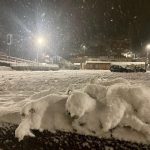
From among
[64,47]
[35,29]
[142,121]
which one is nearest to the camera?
[142,121]

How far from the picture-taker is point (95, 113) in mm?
2984

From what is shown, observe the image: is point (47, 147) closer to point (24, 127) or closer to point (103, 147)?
point (24, 127)

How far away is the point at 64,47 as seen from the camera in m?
68.8

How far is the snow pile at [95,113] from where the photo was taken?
2838 mm

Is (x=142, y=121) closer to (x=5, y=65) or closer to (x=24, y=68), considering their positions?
(x=24, y=68)

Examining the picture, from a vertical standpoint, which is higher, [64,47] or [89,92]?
[64,47]

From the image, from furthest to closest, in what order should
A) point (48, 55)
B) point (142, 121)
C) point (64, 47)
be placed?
point (64, 47) < point (48, 55) < point (142, 121)

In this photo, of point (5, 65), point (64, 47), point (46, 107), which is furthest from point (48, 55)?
point (46, 107)

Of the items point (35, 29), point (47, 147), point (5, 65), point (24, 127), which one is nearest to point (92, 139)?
point (47, 147)

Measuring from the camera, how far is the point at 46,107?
3340 mm

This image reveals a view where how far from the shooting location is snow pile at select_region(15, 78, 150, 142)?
112 inches

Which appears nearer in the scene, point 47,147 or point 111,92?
point 111,92

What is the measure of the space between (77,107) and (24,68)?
1148 inches

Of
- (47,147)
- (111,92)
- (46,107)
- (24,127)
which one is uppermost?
(111,92)
